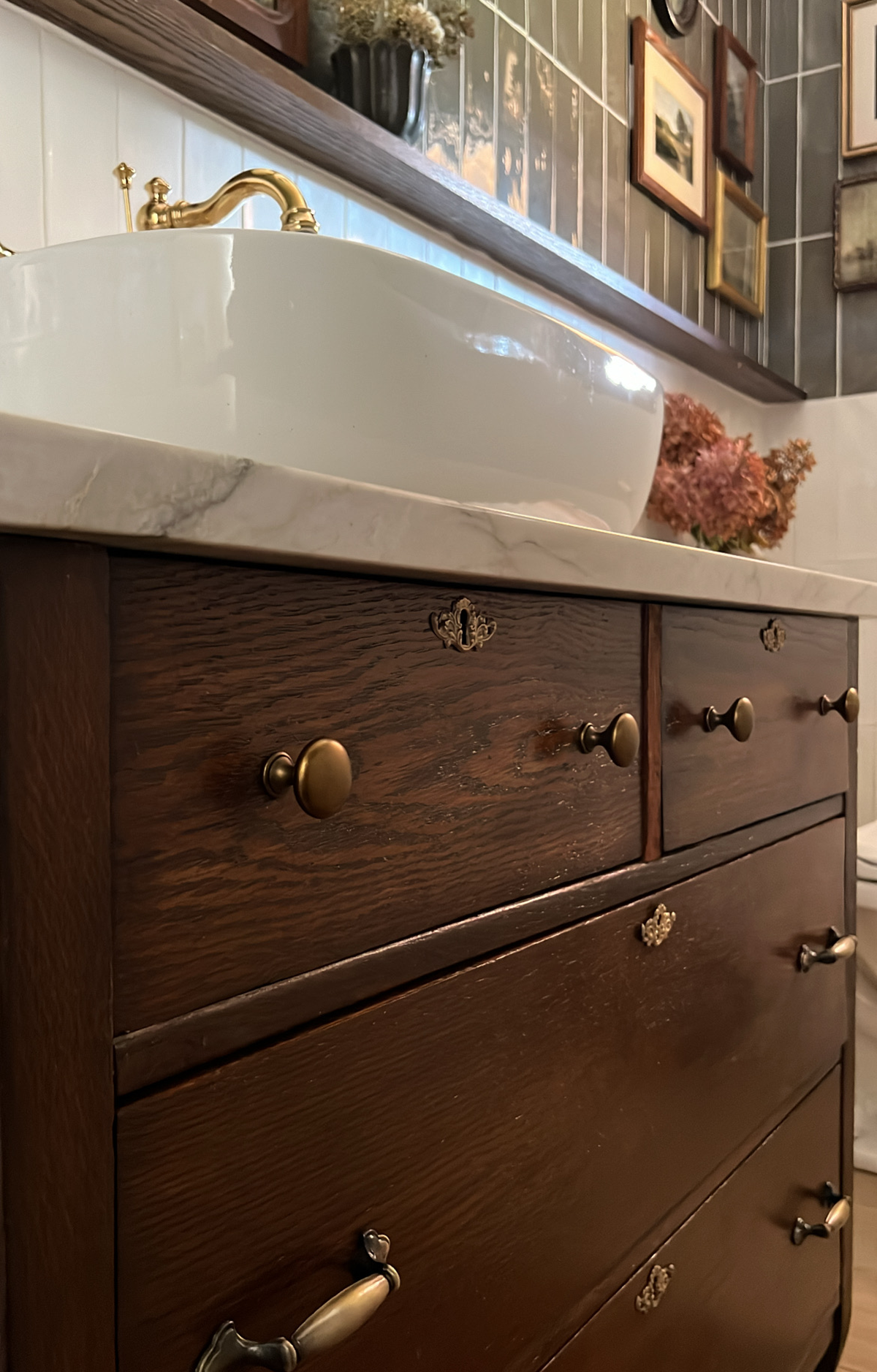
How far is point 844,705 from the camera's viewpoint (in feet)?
2.88

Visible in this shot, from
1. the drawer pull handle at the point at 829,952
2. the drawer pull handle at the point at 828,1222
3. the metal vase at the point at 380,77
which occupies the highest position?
the metal vase at the point at 380,77

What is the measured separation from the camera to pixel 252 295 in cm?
47

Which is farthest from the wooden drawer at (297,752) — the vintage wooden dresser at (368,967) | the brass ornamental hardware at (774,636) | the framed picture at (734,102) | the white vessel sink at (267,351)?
the framed picture at (734,102)

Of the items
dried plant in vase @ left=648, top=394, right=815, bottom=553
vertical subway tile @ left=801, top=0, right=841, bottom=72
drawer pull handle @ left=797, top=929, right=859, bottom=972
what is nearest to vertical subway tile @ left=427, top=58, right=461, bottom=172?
dried plant in vase @ left=648, top=394, right=815, bottom=553

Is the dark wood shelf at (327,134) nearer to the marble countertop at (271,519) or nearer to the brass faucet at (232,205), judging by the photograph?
the brass faucet at (232,205)

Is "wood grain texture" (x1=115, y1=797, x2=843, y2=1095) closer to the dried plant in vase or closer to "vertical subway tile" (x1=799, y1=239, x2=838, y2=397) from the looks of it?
the dried plant in vase

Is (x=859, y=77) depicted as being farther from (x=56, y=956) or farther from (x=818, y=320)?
(x=56, y=956)

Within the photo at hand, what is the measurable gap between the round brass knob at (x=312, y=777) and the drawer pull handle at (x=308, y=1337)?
179mm

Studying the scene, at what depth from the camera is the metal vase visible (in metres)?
0.93

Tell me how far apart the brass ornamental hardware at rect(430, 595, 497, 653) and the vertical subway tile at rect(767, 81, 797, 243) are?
1892mm

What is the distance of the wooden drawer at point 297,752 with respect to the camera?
32 centimetres

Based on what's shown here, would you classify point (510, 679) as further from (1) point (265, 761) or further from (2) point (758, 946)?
(2) point (758, 946)

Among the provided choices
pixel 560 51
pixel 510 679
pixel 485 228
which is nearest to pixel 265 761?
pixel 510 679

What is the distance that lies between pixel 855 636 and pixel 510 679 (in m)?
0.59
